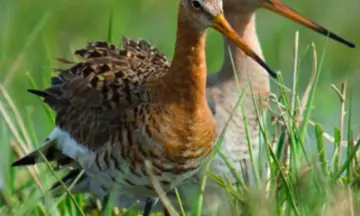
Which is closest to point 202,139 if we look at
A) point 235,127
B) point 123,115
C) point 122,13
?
point 123,115

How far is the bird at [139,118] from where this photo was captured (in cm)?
535

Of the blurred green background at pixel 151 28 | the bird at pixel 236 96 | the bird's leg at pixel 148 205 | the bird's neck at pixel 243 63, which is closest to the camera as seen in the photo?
the bird's leg at pixel 148 205

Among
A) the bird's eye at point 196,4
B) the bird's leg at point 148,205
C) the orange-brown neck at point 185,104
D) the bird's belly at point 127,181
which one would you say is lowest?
the bird's leg at point 148,205

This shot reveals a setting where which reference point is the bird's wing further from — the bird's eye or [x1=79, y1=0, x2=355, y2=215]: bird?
the bird's eye

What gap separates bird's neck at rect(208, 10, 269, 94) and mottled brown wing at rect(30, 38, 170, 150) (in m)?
0.31

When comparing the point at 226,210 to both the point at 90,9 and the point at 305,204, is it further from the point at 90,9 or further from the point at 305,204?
the point at 90,9

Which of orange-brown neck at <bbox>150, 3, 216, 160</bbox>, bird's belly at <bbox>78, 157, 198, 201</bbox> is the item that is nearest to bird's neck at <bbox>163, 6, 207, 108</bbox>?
orange-brown neck at <bbox>150, 3, 216, 160</bbox>

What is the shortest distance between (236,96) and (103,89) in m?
0.73

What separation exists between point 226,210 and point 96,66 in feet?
4.03

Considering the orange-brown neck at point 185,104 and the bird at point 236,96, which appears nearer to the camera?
the orange-brown neck at point 185,104

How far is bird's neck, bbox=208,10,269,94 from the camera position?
6.35 m

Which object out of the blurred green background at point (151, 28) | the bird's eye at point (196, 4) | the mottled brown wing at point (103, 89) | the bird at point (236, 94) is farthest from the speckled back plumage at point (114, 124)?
the blurred green background at point (151, 28)

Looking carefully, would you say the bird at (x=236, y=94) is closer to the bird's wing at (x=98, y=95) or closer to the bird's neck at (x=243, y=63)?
the bird's neck at (x=243, y=63)

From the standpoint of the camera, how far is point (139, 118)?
5422 millimetres
